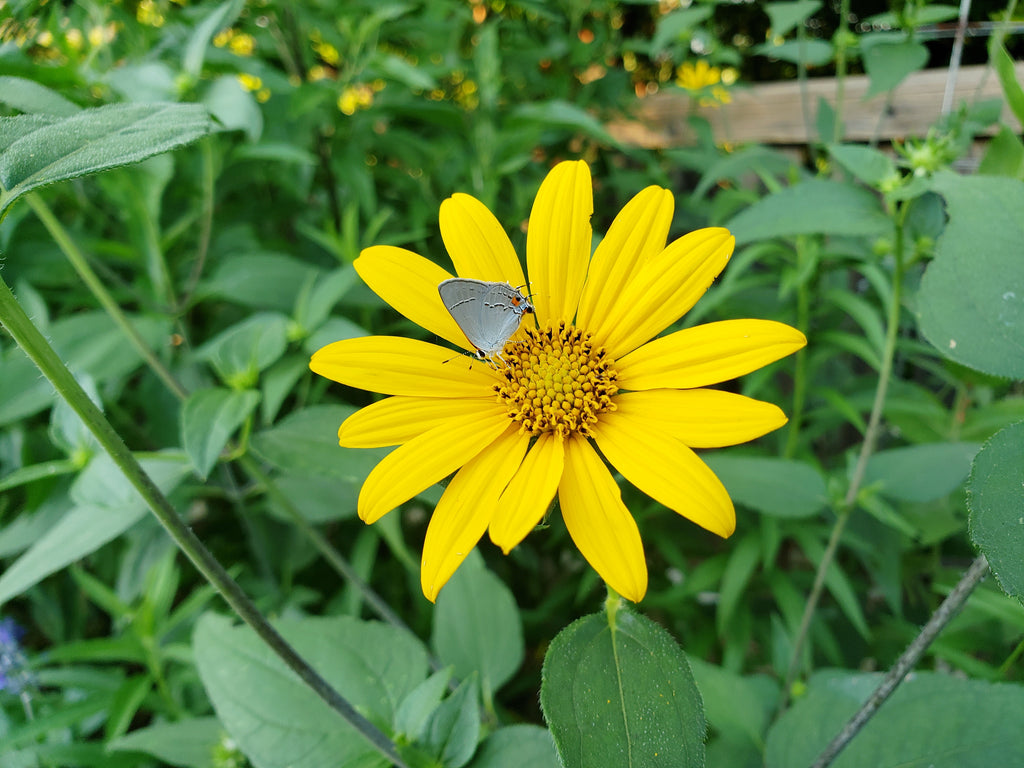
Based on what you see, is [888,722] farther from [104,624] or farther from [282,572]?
[104,624]

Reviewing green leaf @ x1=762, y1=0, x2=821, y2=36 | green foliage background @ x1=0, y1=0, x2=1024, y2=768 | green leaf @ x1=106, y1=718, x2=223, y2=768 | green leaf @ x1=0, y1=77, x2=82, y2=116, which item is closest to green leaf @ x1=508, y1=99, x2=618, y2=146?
green foliage background @ x1=0, y1=0, x2=1024, y2=768

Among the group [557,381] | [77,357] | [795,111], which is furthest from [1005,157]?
[795,111]

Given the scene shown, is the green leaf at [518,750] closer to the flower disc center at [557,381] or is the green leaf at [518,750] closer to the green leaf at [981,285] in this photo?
the flower disc center at [557,381]

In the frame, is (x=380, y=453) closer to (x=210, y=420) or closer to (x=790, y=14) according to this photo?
(x=210, y=420)

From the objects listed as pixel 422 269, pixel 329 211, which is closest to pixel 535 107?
pixel 329 211

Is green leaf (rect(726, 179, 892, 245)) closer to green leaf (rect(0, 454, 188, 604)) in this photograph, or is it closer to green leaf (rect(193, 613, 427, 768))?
green leaf (rect(193, 613, 427, 768))

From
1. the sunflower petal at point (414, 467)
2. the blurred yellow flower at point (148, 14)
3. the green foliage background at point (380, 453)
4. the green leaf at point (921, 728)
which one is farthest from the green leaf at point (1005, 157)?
the blurred yellow flower at point (148, 14)
